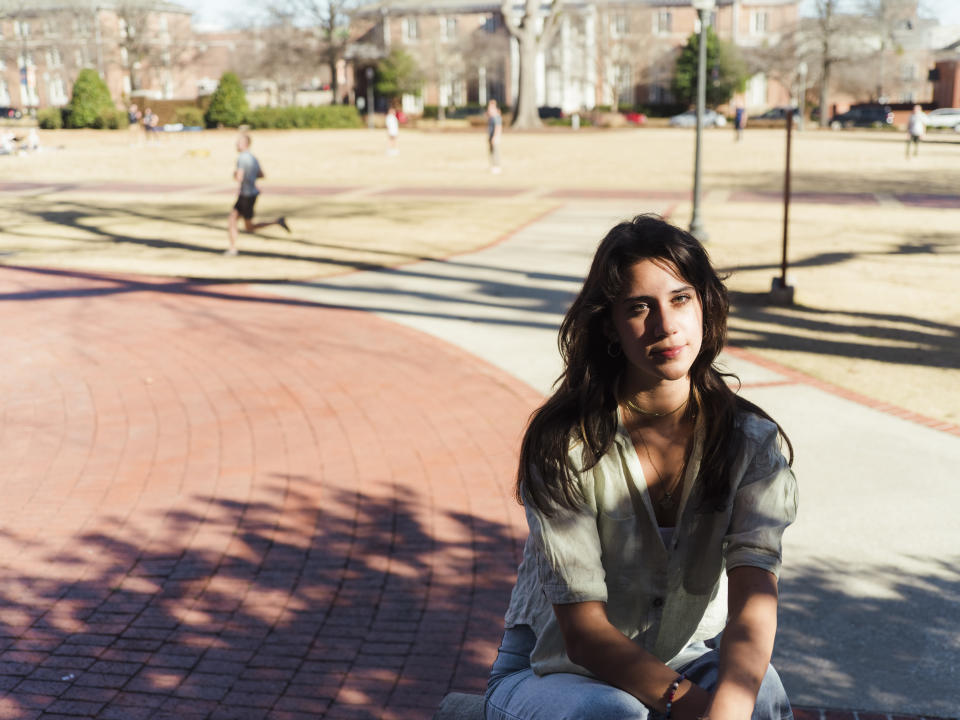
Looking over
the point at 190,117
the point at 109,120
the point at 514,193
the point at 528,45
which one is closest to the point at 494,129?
the point at 514,193

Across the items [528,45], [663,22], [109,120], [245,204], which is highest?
[663,22]

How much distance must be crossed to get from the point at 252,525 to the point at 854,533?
2965mm

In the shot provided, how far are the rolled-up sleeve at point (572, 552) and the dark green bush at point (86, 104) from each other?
5922 centimetres

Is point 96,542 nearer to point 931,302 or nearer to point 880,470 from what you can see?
point 880,470

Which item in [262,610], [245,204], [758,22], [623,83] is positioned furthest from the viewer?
[758,22]

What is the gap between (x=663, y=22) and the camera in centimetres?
9050

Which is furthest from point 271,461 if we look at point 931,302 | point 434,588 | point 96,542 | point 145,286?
point 931,302

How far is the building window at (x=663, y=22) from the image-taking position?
89875 mm

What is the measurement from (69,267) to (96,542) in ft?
31.2

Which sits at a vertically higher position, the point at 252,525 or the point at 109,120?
the point at 109,120

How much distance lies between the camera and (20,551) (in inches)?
196

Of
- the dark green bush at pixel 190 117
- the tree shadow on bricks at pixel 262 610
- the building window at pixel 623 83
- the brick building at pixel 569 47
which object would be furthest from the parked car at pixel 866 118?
the tree shadow on bricks at pixel 262 610

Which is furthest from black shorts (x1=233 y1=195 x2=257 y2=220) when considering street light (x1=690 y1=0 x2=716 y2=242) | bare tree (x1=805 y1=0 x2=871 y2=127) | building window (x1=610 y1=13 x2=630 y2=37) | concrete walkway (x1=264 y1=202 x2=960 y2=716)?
building window (x1=610 y1=13 x2=630 y2=37)

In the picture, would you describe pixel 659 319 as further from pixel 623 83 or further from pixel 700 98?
pixel 623 83
